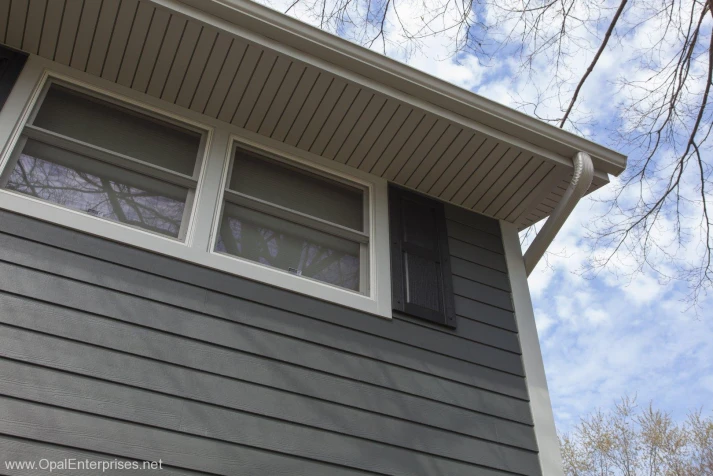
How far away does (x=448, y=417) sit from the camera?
2.98m

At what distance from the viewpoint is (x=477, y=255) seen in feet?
12.6

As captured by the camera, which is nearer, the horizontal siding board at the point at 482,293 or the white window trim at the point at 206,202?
the white window trim at the point at 206,202

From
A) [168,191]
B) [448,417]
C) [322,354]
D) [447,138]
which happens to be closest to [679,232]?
[447,138]

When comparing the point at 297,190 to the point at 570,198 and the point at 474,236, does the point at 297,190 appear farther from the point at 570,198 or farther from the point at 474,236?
the point at 570,198

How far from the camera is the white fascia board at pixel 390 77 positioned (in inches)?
123

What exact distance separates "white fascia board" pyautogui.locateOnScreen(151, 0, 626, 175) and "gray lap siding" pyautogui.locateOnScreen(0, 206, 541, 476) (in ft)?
3.98

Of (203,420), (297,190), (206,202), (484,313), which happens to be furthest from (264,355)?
(484,313)

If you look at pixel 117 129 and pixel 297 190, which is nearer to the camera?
pixel 117 129

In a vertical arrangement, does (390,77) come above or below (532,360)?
above

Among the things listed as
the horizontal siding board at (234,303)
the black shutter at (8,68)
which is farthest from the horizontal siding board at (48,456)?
the black shutter at (8,68)

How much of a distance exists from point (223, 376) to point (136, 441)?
0.44 meters

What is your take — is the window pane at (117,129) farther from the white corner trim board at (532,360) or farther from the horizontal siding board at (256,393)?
the white corner trim board at (532,360)

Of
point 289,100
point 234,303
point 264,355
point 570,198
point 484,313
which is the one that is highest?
point 289,100

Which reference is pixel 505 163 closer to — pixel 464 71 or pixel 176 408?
pixel 464 71
